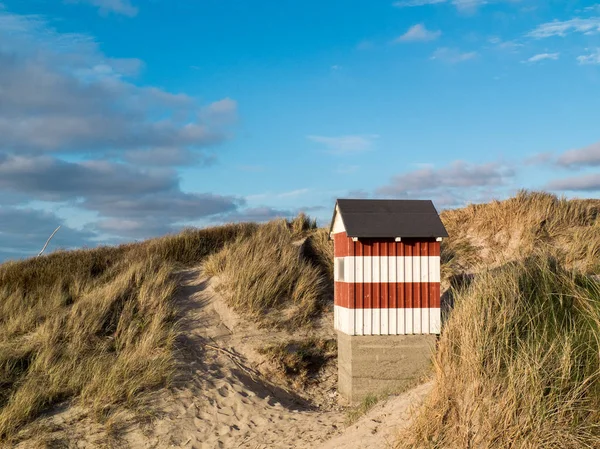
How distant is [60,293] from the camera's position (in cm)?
1459

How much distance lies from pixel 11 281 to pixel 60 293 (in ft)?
7.20

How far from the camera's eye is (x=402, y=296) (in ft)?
38.3

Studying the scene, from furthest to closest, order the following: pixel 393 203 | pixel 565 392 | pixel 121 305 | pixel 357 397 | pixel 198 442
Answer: pixel 121 305 → pixel 393 203 → pixel 357 397 → pixel 198 442 → pixel 565 392

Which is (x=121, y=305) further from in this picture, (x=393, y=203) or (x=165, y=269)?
(x=393, y=203)

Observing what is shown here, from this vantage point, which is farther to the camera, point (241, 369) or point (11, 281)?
point (11, 281)

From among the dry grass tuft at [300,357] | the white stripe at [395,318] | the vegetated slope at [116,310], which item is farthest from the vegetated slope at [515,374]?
the vegetated slope at [116,310]

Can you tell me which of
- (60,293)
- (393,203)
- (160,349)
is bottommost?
(160,349)

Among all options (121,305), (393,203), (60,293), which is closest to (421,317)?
(393,203)

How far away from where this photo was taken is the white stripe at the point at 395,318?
1153 centimetres

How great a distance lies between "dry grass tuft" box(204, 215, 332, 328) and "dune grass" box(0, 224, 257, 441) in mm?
1510

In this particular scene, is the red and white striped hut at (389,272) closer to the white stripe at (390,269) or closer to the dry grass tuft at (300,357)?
the white stripe at (390,269)

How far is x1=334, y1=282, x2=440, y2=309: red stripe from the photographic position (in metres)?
11.5

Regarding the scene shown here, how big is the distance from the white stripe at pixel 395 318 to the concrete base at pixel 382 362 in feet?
0.39

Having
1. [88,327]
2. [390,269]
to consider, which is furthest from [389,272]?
[88,327]
